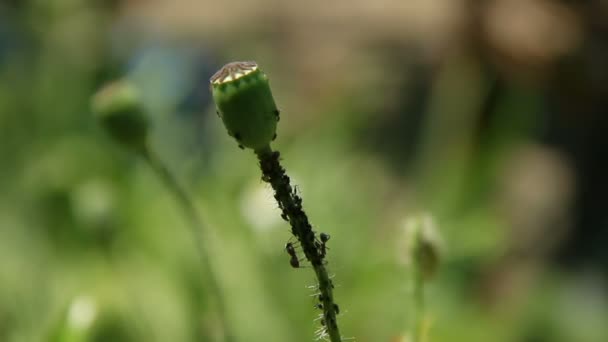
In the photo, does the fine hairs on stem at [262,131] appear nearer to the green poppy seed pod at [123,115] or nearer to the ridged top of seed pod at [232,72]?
the ridged top of seed pod at [232,72]

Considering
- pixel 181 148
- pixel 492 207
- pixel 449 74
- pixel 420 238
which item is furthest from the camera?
pixel 449 74

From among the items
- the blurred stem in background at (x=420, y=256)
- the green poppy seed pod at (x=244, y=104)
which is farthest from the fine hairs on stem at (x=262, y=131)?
the blurred stem in background at (x=420, y=256)

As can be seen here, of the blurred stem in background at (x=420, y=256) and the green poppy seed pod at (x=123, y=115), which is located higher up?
the green poppy seed pod at (x=123, y=115)

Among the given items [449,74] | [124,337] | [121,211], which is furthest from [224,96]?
[449,74]

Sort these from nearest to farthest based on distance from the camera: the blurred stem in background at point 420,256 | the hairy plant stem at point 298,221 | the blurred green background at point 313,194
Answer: the hairy plant stem at point 298,221 < the blurred stem in background at point 420,256 < the blurred green background at point 313,194

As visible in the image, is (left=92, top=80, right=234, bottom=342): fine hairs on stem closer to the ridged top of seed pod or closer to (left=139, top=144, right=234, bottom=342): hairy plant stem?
(left=139, top=144, right=234, bottom=342): hairy plant stem

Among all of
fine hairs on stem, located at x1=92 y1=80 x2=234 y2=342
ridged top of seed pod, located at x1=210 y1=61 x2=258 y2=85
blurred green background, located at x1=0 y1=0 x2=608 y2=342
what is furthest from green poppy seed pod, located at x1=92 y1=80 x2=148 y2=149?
ridged top of seed pod, located at x1=210 y1=61 x2=258 y2=85

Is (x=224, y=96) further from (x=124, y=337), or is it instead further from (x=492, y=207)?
(x=492, y=207)

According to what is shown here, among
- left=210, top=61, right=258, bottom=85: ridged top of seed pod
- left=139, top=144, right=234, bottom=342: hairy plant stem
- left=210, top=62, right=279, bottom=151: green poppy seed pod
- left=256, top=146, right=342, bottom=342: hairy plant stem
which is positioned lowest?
left=256, top=146, right=342, bottom=342: hairy plant stem
